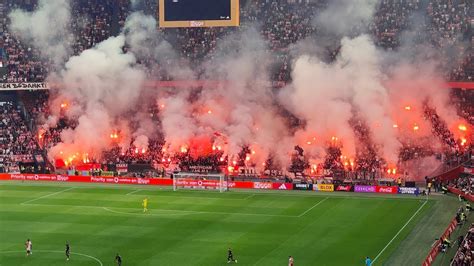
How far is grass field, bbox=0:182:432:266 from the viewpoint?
135 ft

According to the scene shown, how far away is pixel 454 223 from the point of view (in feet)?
150

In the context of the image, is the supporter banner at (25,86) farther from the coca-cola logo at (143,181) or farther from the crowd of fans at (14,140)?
the coca-cola logo at (143,181)

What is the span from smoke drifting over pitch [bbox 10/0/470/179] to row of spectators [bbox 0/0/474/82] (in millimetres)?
940

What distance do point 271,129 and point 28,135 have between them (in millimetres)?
22579

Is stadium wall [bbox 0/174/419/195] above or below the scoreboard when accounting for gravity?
below

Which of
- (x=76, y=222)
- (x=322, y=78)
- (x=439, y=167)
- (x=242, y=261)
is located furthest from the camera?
(x=322, y=78)

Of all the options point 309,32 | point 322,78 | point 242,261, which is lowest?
point 242,261

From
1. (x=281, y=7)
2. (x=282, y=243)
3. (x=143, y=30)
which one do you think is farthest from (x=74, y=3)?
(x=282, y=243)

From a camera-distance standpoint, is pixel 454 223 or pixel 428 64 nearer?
pixel 454 223

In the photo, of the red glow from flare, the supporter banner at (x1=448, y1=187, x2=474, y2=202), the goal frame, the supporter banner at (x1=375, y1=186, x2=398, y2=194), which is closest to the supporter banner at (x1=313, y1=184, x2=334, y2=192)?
the supporter banner at (x1=375, y1=186, x2=398, y2=194)

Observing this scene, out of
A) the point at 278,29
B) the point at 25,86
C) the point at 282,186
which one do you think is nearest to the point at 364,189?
the point at 282,186

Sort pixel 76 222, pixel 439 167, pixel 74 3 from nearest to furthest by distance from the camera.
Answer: pixel 76 222 → pixel 439 167 → pixel 74 3

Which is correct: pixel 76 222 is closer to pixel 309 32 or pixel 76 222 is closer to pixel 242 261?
pixel 242 261

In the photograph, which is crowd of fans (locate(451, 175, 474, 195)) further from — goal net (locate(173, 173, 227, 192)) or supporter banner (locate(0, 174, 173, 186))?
supporter banner (locate(0, 174, 173, 186))
